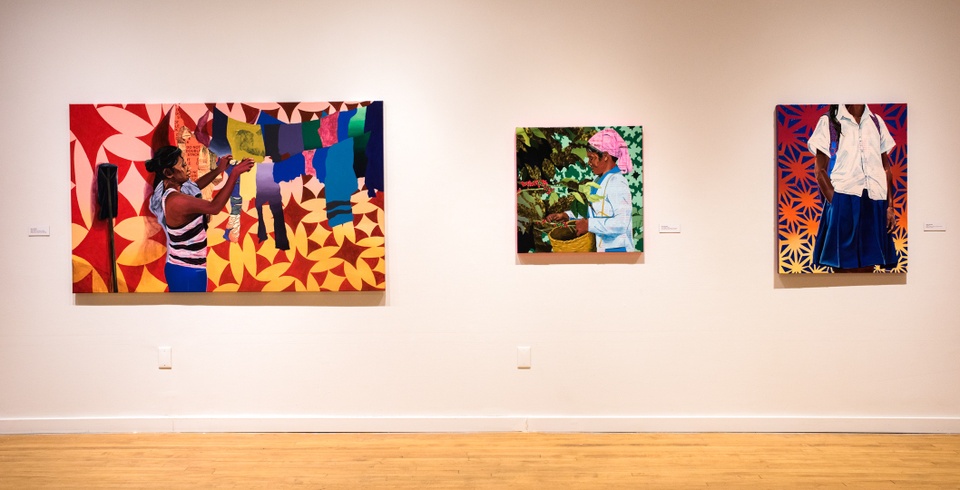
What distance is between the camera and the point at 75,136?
3498 mm

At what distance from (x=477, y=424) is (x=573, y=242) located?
1.22 metres

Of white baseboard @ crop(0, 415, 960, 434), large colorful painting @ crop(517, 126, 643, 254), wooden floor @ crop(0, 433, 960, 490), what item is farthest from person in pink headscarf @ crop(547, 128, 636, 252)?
wooden floor @ crop(0, 433, 960, 490)

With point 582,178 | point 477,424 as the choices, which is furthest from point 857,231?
point 477,424

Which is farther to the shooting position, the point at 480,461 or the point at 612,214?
the point at 612,214

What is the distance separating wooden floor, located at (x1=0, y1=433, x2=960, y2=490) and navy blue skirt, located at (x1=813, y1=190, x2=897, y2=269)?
1056 mm

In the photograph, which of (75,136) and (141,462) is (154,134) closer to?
(75,136)

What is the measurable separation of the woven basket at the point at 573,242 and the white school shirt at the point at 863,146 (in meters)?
1.39

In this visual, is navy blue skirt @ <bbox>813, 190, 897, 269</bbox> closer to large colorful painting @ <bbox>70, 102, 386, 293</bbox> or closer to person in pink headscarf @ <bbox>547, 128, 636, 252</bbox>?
person in pink headscarf @ <bbox>547, 128, 636, 252</bbox>

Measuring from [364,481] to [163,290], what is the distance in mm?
1702

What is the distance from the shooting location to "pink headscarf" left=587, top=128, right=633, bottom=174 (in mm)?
3502

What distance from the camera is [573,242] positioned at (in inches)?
139

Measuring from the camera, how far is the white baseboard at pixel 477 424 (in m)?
3.54

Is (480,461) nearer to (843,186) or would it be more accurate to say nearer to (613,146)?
(613,146)

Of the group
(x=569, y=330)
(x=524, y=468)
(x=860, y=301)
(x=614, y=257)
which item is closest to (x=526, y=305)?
(x=569, y=330)
